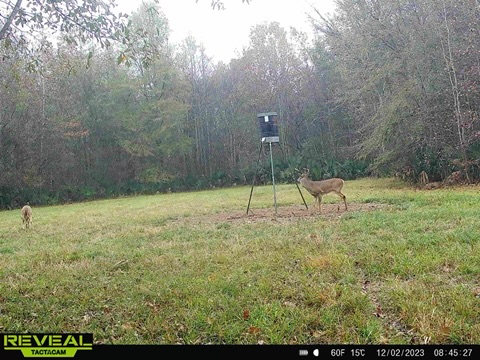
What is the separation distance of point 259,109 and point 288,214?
1424 centimetres

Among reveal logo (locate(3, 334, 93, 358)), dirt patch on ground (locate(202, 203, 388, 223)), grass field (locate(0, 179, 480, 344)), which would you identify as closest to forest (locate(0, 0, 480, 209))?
dirt patch on ground (locate(202, 203, 388, 223))

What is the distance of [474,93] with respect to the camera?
11438mm

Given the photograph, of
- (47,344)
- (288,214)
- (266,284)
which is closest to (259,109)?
(288,214)

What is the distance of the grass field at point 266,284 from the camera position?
2785mm

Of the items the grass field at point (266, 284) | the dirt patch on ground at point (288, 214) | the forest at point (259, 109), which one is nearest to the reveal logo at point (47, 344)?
the grass field at point (266, 284)

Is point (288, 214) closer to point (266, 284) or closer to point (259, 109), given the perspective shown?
point (266, 284)

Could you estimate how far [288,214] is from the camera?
8.15m

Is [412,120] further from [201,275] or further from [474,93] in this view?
[201,275]

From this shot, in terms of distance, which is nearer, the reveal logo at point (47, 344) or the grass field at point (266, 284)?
the reveal logo at point (47, 344)

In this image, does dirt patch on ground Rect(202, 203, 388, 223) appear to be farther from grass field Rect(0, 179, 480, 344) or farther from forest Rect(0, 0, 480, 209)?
forest Rect(0, 0, 480, 209)

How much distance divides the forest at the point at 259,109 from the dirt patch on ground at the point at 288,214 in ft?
16.5

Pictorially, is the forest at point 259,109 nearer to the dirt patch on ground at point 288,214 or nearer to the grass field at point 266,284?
the dirt patch on ground at point 288,214

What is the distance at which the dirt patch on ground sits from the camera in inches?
298

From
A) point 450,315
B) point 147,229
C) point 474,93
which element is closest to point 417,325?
point 450,315
